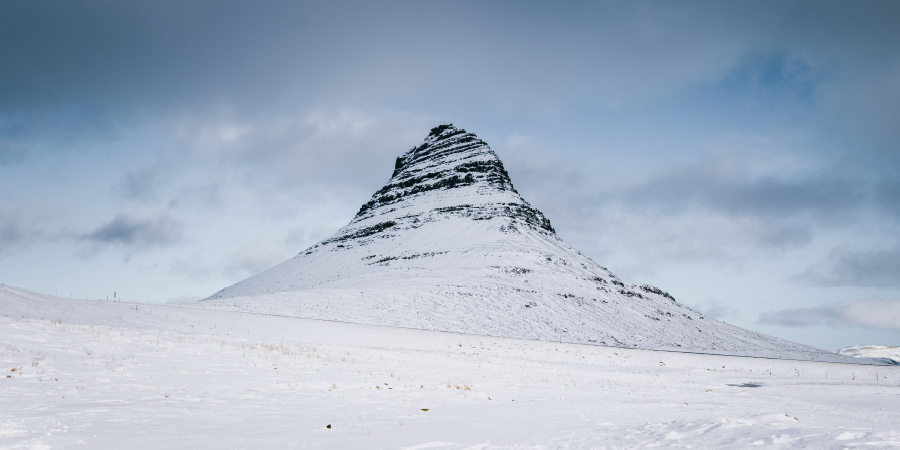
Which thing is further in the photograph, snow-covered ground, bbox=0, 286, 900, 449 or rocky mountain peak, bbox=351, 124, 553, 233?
rocky mountain peak, bbox=351, 124, 553, 233

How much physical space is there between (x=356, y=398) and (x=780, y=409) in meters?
11.0

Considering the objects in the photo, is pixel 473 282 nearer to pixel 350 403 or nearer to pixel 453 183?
pixel 350 403

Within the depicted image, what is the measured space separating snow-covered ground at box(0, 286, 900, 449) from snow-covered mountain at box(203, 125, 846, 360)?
95.3 feet

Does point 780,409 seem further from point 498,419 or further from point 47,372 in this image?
point 47,372

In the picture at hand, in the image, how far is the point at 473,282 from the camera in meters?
73.2

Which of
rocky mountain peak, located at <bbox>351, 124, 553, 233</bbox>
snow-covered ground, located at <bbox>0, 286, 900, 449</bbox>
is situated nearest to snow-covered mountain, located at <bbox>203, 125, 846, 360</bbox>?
rocky mountain peak, located at <bbox>351, 124, 553, 233</bbox>

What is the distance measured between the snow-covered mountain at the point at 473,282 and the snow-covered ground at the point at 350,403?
1144 inches

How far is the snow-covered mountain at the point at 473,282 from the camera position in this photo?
56750mm

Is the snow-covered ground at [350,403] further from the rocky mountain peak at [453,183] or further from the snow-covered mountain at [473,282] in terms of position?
the rocky mountain peak at [453,183]

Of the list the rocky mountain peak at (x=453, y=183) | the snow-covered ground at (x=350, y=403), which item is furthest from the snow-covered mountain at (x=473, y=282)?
the snow-covered ground at (x=350, y=403)

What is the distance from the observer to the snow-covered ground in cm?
768

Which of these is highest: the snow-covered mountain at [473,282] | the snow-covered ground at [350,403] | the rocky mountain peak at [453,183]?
the rocky mountain peak at [453,183]

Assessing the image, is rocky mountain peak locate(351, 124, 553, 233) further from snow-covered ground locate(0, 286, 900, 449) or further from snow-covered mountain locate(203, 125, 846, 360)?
snow-covered ground locate(0, 286, 900, 449)

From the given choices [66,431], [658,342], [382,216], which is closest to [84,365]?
[66,431]
